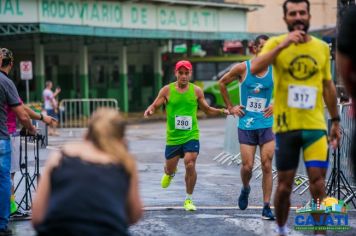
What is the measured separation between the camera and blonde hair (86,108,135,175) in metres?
4.30

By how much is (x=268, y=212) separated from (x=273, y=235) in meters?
0.89

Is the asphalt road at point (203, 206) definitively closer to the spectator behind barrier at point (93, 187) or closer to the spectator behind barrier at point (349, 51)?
the spectator behind barrier at point (349, 51)

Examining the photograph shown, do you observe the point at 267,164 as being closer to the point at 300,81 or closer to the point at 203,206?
the point at 203,206

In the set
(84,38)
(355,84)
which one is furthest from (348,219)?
(84,38)

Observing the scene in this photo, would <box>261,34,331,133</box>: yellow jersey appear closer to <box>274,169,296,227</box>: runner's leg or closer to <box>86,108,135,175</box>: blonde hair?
<box>274,169,296,227</box>: runner's leg

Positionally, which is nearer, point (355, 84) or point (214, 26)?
point (355, 84)

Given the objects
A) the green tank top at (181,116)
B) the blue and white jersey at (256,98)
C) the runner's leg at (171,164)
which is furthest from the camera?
the runner's leg at (171,164)

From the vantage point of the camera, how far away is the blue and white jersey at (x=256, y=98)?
891 cm

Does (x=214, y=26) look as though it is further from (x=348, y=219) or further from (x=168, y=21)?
(x=348, y=219)

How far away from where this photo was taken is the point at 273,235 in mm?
7660

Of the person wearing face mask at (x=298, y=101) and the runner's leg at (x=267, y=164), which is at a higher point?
the person wearing face mask at (x=298, y=101)

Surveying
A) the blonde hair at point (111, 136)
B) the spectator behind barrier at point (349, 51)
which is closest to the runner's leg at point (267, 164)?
the spectator behind barrier at point (349, 51)

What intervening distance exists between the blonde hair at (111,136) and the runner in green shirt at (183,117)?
5.21 meters

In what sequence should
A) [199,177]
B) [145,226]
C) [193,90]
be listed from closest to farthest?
[145,226]
[193,90]
[199,177]
